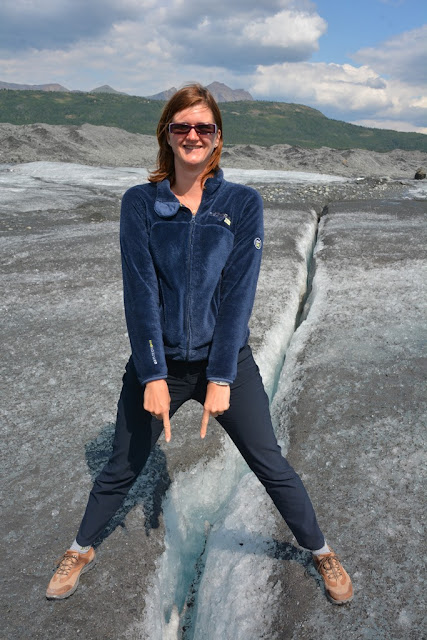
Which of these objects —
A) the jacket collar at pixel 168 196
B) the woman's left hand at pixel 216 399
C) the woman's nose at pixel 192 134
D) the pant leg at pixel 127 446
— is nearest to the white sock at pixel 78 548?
the pant leg at pixel 127 446

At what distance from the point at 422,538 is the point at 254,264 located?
2.37m

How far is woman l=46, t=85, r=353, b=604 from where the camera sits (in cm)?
272

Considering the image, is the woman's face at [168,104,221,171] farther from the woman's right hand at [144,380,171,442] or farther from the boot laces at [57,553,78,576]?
the boot laces at [57,553,78,576]

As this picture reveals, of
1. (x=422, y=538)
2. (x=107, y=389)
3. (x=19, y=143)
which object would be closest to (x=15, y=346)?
(x=107, y=389)

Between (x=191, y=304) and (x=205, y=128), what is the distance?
0.97m

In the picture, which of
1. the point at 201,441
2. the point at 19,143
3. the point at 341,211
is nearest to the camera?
the point at 201,441

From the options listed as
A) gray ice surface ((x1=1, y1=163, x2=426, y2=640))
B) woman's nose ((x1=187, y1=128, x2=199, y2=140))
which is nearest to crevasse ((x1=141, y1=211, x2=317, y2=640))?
gray ice surface ((x1=1, y1=163, x2=426, y2=640))

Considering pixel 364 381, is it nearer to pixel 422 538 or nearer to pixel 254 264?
pixel 422 538

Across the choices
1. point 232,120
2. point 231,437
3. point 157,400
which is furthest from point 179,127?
point 232,120

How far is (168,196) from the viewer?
281cm

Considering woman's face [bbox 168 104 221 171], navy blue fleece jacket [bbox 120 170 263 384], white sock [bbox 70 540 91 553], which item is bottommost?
white sock [bbox 70 540 91 553]

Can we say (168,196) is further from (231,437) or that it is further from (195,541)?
(195,541)

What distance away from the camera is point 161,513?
4.07m

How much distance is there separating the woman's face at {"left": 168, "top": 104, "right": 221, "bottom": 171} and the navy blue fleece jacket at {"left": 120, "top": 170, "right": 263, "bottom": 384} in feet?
0.67
